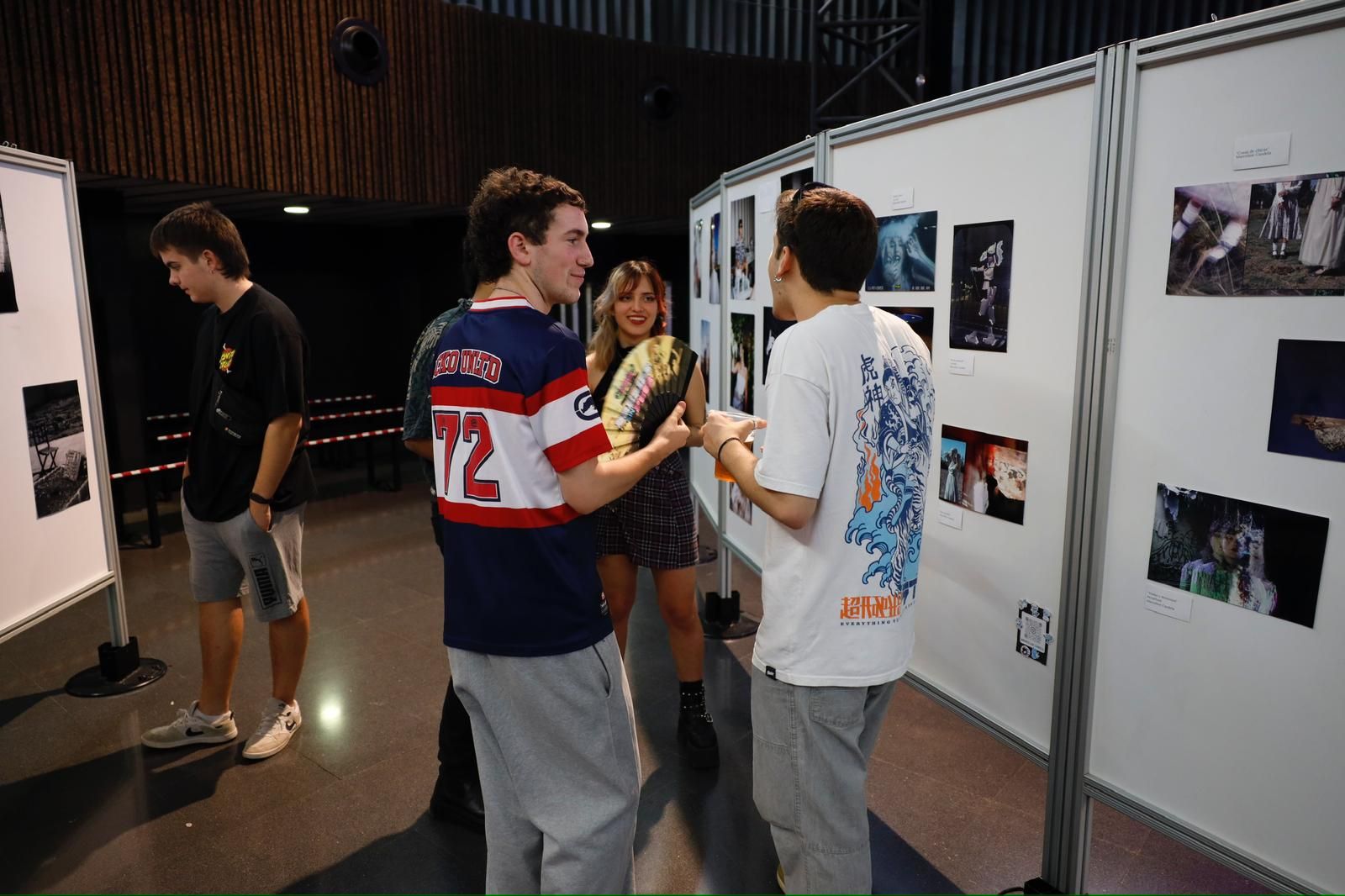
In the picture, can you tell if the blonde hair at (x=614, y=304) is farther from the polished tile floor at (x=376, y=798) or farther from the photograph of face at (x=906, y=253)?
the polished tile floor at (x=376, y=798)

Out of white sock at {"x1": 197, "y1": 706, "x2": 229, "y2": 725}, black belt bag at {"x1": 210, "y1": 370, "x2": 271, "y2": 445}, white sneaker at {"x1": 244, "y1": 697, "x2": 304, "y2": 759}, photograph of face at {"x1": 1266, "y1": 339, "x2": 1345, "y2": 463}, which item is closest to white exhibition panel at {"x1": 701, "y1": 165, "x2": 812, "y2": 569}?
photograph of face at {"x1": 1266, "y1": 339, "x2": 1345, "y2": 463}

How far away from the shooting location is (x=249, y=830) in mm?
2748

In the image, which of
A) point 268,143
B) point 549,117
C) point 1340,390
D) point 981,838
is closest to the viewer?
point 1340,390

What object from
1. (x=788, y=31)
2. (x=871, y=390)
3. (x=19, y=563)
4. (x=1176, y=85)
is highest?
(x=788, y=31)

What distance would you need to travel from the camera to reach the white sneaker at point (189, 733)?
3.25m

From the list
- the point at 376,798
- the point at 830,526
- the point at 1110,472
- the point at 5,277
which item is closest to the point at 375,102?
the point at 5,277

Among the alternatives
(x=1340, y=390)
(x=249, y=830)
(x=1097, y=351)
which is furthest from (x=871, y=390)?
(x=249, y=830)

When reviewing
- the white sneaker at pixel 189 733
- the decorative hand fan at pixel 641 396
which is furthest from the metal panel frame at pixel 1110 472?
the white sneaker at pixel 189 733

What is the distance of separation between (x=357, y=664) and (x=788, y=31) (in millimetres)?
8556

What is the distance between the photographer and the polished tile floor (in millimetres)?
2516

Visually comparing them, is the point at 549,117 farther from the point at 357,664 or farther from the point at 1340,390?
the point at 1340,390

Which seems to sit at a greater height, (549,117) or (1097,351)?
(549,117)

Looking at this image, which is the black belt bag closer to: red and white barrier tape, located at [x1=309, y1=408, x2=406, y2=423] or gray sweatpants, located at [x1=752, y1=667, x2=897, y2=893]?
gray sweatpants, located at [x1=752, y1=667, x2=897, y2=893]

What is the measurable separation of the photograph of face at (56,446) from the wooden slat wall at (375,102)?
271cm
